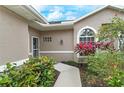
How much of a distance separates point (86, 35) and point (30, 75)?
16.1 feet

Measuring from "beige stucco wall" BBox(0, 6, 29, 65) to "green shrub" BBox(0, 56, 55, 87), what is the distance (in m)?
1.39

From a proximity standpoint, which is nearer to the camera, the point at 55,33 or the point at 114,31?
the point at 114,31

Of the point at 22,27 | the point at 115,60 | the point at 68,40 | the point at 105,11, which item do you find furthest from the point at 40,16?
the point at 115,60

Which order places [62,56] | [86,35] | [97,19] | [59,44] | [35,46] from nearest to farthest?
[62,56] → [59,44] → [86,35] → [97,19] → [35,46]

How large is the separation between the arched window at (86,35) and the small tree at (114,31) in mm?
715

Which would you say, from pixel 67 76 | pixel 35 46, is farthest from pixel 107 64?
pixel 35 46

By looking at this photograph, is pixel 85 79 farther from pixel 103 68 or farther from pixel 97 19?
pixel 97 19

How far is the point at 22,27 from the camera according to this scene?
998 cm

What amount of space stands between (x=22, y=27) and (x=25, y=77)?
469 cm

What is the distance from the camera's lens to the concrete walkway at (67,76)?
754 cm

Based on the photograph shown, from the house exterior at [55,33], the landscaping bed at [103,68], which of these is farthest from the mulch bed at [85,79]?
the house exterior at [55,33]

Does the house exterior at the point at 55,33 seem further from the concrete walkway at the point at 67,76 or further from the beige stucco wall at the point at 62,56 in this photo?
the concrete walkway at the point at 67,76

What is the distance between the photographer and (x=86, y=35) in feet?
33.4
